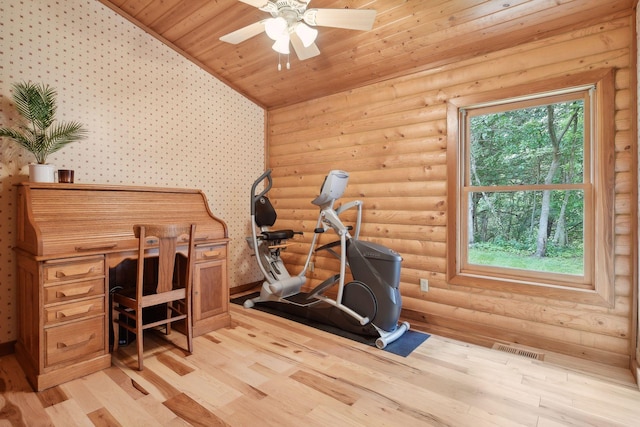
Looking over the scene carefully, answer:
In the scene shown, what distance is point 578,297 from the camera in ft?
7.97

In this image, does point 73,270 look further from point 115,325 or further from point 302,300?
point 302,300

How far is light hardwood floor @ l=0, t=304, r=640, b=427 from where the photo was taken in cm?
179

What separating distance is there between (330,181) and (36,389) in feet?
8.40

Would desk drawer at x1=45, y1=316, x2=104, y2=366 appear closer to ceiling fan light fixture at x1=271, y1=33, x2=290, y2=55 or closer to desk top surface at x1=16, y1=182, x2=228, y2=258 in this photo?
desk top surface at x1=16, y1=182, x2=228, y2=258

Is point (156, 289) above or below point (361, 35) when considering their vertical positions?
below

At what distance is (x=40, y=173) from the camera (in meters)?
2.44

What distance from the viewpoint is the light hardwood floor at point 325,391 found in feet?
5.86

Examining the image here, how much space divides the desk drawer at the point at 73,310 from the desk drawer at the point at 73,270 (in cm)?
17

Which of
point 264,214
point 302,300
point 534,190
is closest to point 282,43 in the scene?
point 264,214

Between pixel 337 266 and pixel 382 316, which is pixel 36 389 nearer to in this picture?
pixel 382 316

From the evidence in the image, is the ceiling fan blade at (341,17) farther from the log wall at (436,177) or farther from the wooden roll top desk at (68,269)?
the wooden roll top desk at (68,269)

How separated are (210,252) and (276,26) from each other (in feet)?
6.46

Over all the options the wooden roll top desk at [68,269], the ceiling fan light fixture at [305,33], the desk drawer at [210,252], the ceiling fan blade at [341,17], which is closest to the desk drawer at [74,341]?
the wooden roll top desk at [68,269]

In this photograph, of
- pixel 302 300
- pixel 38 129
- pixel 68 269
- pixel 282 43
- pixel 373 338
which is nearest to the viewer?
pixel 68 269
